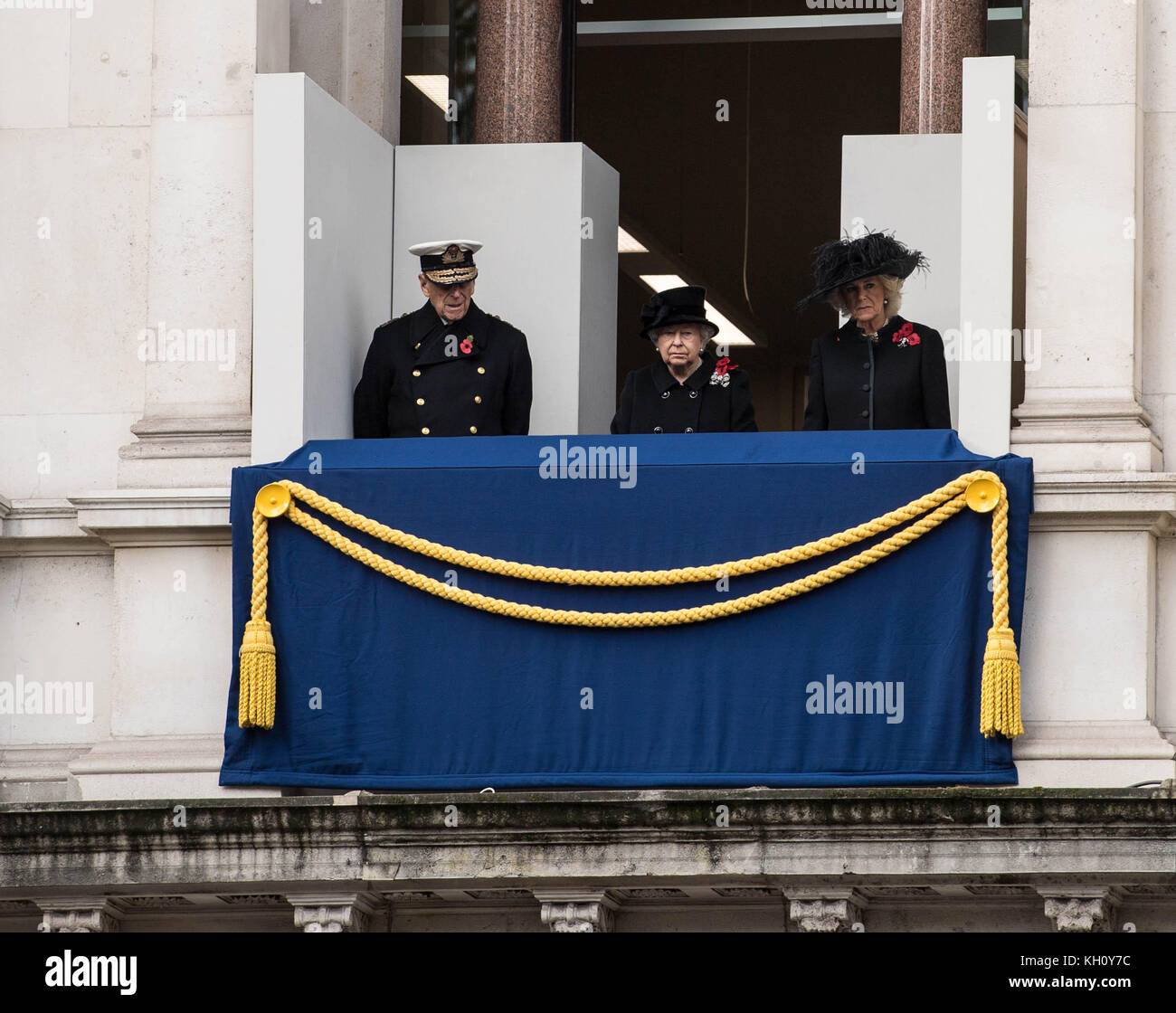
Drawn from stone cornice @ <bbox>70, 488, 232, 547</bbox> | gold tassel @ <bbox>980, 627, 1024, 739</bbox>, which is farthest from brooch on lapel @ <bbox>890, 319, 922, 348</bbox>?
stone cornice @ <bbox>70, 488, 232, 547</bbox>

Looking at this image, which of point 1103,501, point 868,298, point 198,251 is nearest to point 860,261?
point 868,298

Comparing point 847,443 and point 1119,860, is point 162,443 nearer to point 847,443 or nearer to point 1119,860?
point 847,443

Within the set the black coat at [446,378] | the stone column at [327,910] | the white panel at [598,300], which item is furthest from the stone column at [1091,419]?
the stone column at [327,910]

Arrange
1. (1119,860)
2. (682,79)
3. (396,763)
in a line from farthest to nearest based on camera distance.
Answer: (682,79) → (396,763) → (1119,860)

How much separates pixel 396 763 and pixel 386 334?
114 inches

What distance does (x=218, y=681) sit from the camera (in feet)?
61.3

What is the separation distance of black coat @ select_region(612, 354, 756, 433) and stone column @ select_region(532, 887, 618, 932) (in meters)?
3.11

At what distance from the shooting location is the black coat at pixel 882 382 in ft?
60.9

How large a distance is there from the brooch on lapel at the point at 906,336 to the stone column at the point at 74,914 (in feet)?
18.5

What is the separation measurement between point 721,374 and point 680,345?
332 mm

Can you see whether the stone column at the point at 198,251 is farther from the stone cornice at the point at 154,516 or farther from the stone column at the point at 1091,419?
the stone column at the point at 1091,419

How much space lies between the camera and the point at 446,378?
754 inches

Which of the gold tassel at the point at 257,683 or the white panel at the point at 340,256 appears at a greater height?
the white panel at the point at 340,256
